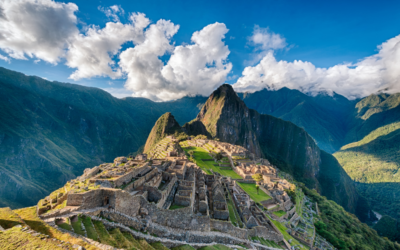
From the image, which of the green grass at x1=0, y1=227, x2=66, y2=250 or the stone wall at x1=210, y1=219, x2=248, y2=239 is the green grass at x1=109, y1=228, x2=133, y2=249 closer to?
the green grass at x1=0, y1=227, x2=66, y2=250

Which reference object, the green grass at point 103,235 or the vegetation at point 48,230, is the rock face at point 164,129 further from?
the vegetation at point 48,230

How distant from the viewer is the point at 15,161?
123 meters

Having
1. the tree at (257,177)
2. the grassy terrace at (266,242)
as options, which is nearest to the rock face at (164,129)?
the tree at (257,177)

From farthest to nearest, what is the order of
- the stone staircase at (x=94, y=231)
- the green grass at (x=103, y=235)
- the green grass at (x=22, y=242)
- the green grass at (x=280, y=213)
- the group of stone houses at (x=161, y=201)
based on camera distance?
the green grass at (x=280, y=213) < the group of stone houses at (x=161, y=201) < the green grass at (x=103, y=235) < the stone staircase at (x=94, y=231) < the green grass at (x=22, y=242)

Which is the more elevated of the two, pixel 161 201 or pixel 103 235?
pixel 103 235

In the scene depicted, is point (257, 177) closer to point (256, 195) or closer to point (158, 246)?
point (256, 195)

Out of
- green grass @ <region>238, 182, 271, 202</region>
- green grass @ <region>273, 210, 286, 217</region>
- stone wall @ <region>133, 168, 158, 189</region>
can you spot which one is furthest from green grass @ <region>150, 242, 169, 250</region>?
green grass @ <region>273, 210, 286, 217</region>

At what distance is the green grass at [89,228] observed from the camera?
34.5ft

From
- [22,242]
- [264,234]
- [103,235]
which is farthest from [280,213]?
[22,242]

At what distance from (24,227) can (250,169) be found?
187 ft

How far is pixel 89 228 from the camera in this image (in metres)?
11.1

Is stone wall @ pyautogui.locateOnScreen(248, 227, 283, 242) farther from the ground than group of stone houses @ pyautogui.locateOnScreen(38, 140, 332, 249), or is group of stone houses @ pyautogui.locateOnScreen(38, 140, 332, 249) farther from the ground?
group of stone houses @ pyautogui.locateOnScreen(38, 140, 332, 249)

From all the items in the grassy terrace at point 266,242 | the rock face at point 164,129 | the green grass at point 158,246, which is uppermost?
the rock face at point 164,129

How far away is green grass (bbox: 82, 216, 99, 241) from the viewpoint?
10.5 m
